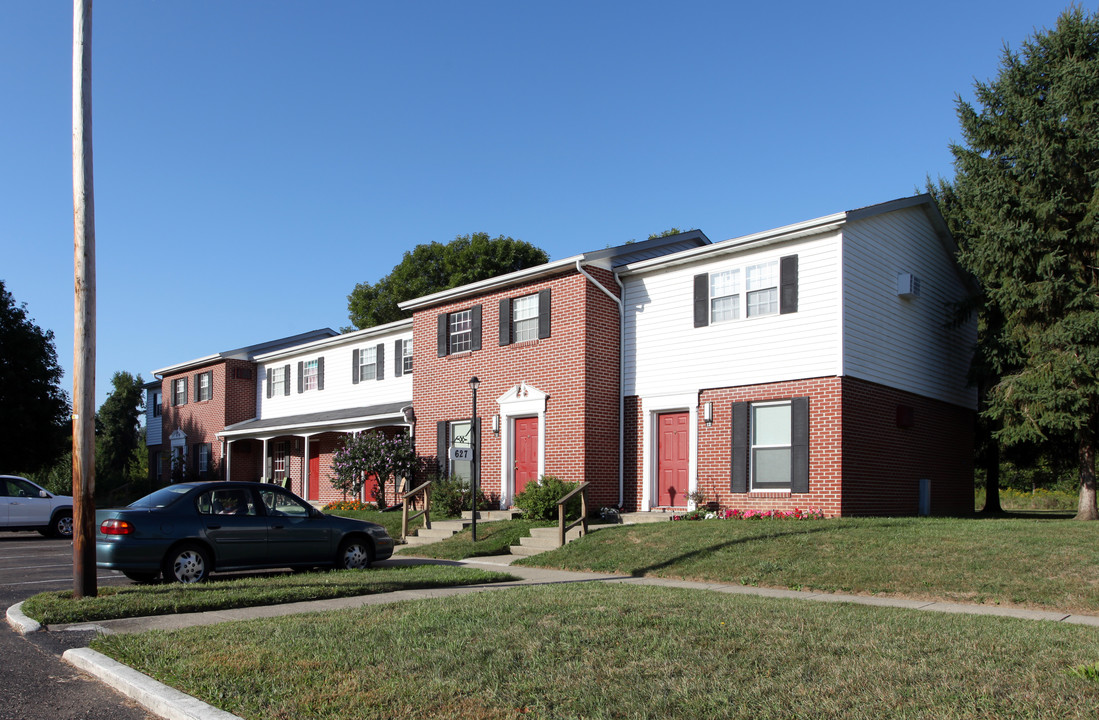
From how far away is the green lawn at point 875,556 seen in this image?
10227 millimetres

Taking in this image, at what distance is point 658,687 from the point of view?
5.46 meters

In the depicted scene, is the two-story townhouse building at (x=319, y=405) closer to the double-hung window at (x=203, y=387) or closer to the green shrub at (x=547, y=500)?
the double-hung window at (x=203, y=387)

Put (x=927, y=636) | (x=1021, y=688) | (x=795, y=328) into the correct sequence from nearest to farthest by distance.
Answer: (x=1021, y=688)
(x=927, y=636)
(x=795, y=328)

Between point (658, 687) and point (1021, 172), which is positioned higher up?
point (1021, 172)

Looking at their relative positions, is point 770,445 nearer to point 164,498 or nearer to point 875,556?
point 875,556

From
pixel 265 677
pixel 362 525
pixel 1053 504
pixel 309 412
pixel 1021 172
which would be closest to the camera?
pixel 265 677

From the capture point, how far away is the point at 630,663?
608 centimetres

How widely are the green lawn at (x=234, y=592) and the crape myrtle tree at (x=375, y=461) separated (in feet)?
30.7

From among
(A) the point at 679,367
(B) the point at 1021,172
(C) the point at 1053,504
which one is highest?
(B) the point at 1021,172

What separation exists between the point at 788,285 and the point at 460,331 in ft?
28.7

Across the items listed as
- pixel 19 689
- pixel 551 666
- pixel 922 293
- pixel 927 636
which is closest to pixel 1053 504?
pixel 922 293

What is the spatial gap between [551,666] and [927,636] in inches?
124

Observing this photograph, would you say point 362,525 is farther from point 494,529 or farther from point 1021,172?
point 1021,172

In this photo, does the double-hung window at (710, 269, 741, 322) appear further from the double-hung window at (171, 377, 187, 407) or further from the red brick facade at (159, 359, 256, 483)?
the double-hung window at (171, 377, 187, 407)
